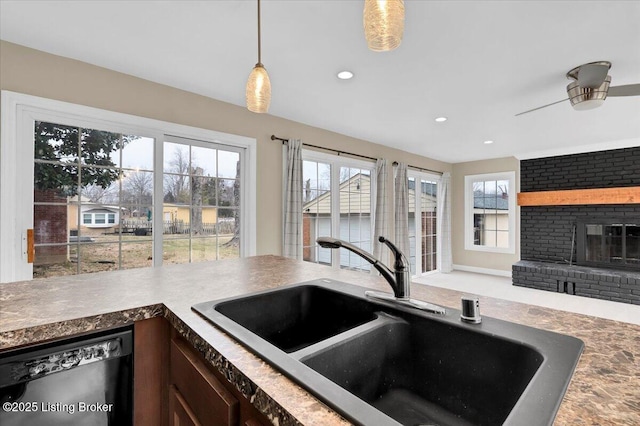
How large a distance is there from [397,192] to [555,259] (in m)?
3.11

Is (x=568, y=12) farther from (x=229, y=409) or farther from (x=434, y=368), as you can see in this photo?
(x=229, y=409)

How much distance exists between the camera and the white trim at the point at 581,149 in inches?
189

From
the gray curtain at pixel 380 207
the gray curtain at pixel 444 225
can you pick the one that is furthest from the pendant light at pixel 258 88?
the gray curtain at pixel 444 225

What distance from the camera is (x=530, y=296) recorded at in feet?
15.2

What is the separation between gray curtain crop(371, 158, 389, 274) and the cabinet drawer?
13.7 feet

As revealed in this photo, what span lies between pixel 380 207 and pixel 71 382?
14.6 feet

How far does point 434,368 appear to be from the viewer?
0.85 m

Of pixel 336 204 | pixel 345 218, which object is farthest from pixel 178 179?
pixel 345 218

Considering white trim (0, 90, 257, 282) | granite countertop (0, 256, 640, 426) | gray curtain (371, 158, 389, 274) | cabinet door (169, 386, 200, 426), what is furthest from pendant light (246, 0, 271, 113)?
gray curtain (371, 158, 389, 274)

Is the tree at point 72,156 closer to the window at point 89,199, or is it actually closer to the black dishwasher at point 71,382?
the window at point 89,199

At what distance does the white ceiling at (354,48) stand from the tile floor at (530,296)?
2.07 metres

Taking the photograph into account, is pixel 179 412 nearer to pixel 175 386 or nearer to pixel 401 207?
pixel 175 386

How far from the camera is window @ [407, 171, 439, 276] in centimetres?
612

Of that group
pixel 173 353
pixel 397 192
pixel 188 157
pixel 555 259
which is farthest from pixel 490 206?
pixel 173 353
